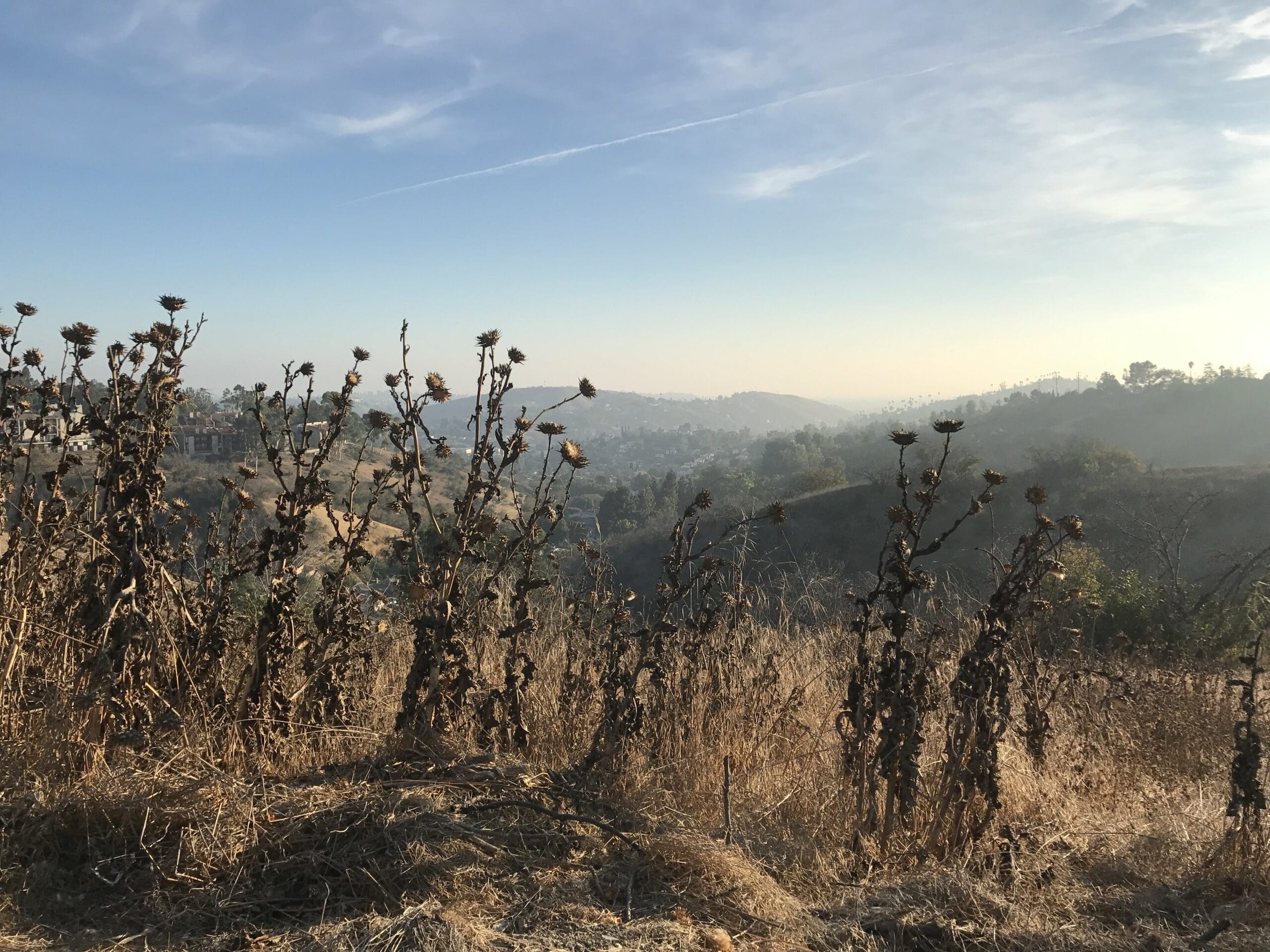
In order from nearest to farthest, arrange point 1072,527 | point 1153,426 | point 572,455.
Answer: point 1072,527
point 572,455
point 1153,426

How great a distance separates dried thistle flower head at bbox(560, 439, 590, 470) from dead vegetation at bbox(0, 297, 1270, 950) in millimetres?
14

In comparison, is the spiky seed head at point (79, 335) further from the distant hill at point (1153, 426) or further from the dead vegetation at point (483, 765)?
the distant hill at point (1153, 426)

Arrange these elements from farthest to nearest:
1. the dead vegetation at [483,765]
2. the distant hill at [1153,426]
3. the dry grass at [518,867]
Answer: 1. the distant hill at [1153,426]
2. the dead vegetation at [483,765]
3. the dry grass at [518,867]

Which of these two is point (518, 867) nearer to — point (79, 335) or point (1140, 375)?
point (79, 335)

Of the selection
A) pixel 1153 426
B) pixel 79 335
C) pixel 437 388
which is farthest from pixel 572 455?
pixel 1153 426

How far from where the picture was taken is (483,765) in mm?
2930

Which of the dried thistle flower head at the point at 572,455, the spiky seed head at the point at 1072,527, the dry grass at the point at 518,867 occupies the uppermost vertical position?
the dried thistle flower head at the point at 572,455

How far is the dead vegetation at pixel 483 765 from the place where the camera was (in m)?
2.21

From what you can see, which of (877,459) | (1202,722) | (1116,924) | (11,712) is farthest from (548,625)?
(877,459)

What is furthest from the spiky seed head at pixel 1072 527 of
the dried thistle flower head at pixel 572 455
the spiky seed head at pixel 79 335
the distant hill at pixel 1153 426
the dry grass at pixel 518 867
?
the distant hill at pixel 1153 426

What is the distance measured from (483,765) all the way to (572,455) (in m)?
1.22

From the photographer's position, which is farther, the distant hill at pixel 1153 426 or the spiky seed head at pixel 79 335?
the distant hill at pixel 1153 426

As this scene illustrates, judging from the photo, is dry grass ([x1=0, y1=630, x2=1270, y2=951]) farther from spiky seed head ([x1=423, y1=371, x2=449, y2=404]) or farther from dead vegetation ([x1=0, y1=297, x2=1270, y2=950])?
spiky seed head ([x1=423, y1=371, x2=449, y2=404])

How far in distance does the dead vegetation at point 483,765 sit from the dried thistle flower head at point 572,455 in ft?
0.05
